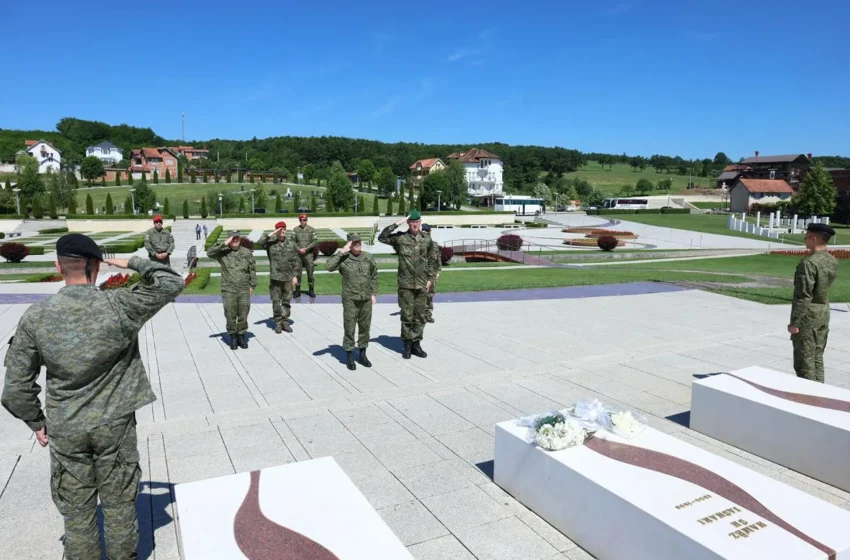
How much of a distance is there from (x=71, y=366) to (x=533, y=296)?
536 inches

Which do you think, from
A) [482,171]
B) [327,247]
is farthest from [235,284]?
[482,171]

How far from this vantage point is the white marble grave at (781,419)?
4910 millimetres

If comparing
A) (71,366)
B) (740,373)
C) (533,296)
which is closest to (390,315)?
(533,296)

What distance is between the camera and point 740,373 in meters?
6.38

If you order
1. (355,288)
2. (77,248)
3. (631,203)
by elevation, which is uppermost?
(631,203)

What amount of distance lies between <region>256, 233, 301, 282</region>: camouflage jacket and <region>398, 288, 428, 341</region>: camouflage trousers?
3.32 metres

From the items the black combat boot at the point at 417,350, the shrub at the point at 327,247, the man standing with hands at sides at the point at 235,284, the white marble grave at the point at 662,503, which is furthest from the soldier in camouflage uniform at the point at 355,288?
the shrub at the point at 327,247

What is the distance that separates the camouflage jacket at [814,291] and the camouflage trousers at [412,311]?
192 inches

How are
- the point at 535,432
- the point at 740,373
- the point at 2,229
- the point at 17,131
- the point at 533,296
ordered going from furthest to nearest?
the point at 17,131, the point at 2,229, the point at 533,296, the point at 740,373, the point at 535,432

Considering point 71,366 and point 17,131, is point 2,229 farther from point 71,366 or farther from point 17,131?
point 17,131

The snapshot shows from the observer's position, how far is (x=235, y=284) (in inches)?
382

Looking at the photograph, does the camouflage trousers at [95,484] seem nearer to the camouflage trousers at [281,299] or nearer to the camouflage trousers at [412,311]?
the camouflage trousers at [412,311]

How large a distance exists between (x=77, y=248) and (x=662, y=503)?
3791 mm

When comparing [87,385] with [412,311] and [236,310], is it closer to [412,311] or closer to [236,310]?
[412,311]
